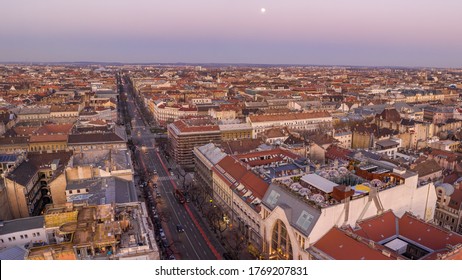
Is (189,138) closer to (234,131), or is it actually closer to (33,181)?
(234,131)

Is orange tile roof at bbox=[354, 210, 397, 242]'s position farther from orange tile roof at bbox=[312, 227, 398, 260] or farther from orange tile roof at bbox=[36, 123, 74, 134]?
orange tile roof at bbox=[36, 123, 74, 134]

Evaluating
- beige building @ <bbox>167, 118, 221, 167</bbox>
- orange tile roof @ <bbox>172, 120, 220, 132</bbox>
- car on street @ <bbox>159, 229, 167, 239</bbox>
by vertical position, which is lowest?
car on street @ <bbox>159, 229, 167, 239</bbox>

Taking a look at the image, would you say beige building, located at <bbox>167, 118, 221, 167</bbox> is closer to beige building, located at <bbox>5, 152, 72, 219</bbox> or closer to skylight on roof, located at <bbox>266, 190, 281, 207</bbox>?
beige building, located at <bbox>5, 152, 72, 219</bbox>

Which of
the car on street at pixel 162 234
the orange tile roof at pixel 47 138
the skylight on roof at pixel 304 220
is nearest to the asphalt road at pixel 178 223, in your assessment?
the car on street at pixel 162 234

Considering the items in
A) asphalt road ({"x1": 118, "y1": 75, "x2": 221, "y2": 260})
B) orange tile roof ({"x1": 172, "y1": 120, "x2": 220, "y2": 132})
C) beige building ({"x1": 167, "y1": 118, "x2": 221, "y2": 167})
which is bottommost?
asphalt road ({"x1": 118, "y1": 75, "x2": 221, "y2": 260})

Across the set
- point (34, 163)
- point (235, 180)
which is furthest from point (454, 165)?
point (34, 163)

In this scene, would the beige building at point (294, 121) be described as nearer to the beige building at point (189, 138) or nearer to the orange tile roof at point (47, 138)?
the beige building at point (189, 138)

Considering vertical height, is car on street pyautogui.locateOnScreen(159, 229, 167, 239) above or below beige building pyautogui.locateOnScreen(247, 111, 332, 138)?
below

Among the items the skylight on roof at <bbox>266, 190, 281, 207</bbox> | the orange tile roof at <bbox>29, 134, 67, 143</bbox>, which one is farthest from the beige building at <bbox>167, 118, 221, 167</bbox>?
the skylight on roof at <bbox>266, 190, 281, 207</bbox>

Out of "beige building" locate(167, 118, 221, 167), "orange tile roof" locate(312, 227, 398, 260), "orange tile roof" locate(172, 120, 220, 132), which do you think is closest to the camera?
"orange tile roof" locate(312, 227, 398, 260)

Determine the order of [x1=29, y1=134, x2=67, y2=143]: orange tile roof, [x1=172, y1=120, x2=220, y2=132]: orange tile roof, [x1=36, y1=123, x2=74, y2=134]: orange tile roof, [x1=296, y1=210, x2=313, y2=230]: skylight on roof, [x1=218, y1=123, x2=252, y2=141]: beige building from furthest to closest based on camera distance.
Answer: [x1=218, y1=123, x2=252, y2=141]: beige building → [x1=36, y1=123, x2=74, y2=134]: orange tile roof → [x1=172, y1=120, x2=220, y2=132]: orange tile roof → [x1=29, y1=134, x2=67, y2=143]: orange tile roof → [x1=296, y1=210, x2=313, y2=230]: skylight on roof

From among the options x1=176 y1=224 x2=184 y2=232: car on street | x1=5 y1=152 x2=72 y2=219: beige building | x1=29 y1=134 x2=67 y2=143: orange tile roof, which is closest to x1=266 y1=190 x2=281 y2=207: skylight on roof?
x1=176 y1=224 x2=184 y2=232: car on street

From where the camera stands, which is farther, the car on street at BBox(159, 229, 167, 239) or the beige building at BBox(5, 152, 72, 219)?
the car on street at BBox(159, 229, 167, 239)
